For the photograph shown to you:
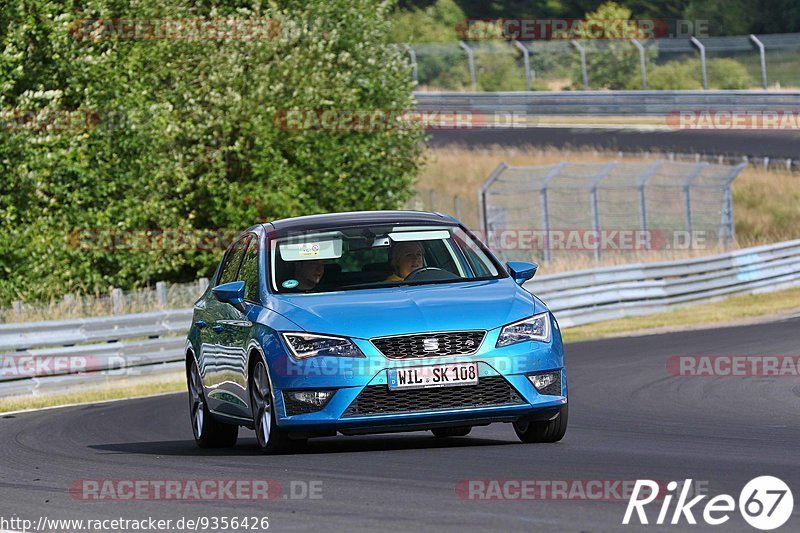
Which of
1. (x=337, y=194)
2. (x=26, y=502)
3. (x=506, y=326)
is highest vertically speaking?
(x=506, y=326)

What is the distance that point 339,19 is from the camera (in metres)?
37.6

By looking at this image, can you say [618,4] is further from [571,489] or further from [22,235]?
[571,489]

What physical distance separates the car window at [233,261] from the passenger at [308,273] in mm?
1134

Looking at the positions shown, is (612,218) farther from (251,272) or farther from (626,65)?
(251,272)

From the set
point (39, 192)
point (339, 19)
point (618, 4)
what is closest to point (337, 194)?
point (339, 19)

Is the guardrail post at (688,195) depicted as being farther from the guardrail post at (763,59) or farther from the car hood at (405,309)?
the car hood at (405,309)

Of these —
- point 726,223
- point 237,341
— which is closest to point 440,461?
point 237,341

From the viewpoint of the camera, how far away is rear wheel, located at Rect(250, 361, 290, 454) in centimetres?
984

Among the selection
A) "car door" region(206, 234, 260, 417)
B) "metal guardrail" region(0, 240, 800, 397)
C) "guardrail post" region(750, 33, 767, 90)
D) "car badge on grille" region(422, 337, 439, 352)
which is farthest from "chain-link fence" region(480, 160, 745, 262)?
"car badge on grille" region(422, 337, 439, 352)

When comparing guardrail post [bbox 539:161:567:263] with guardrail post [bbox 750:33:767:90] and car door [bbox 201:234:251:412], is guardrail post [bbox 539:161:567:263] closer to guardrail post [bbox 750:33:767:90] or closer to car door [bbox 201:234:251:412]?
guardrail post [bbox 750:33:767:90]

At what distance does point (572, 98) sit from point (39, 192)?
28001 mm

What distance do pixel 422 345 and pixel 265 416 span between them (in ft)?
4.03

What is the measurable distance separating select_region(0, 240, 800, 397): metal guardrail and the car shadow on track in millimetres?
8047

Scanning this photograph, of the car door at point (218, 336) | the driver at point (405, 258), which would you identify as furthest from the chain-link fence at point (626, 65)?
the driver at point (405, 258)
